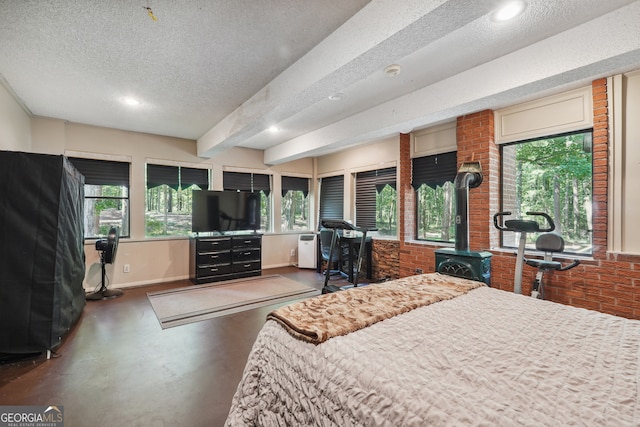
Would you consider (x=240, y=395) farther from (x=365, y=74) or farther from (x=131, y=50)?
(x=131, y=50)

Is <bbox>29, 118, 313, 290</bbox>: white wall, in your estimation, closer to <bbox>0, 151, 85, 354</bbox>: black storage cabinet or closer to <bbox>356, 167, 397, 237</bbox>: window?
<bbox>0, 151, 85, 354</bbox>: black storage cabinet

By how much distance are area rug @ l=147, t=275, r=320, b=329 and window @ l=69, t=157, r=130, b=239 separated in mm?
1473

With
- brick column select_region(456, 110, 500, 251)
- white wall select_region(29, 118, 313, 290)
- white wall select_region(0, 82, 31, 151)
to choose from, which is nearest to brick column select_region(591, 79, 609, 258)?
brick column select_region(456, 110, 500, 251)

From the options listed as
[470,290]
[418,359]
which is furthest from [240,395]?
[470,290]

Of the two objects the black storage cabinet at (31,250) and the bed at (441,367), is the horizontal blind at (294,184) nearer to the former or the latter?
the black storage cabinet at (31,250)

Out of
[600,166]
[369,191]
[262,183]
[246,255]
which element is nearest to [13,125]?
[246,255]

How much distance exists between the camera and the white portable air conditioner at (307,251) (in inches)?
237

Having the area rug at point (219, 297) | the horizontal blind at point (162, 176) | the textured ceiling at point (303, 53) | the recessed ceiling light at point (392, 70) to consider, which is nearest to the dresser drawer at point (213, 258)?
the area rug at point (219, 297)

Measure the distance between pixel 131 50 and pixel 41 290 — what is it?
2.24 m

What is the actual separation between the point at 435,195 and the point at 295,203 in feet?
11.0

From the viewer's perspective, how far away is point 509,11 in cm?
183

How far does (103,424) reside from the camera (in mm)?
1652

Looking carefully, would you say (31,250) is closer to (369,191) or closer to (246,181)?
(246,181)

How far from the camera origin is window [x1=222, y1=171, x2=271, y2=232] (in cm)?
571
